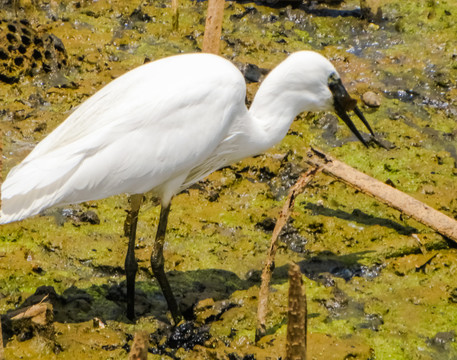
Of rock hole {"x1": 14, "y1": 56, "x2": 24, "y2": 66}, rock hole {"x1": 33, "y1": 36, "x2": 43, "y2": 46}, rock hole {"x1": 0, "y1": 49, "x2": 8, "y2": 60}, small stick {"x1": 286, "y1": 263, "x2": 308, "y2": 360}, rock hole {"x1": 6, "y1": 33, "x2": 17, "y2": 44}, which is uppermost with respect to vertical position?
small stick {"x1": 286, "y1": 263, "x2": 308, "y2": 360}

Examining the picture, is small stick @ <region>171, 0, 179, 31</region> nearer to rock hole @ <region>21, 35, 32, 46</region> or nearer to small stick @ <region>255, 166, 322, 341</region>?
rock hole @ <region>21, 35, 32, 46</region>

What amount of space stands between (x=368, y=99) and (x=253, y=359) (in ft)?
12.5

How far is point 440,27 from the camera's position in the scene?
9.19 metres

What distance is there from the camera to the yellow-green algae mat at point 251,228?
16.1 feet

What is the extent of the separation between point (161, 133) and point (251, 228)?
1.56 m

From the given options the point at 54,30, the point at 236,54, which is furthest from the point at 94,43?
the point at 236,54

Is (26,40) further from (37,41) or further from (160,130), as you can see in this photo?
(160,130)

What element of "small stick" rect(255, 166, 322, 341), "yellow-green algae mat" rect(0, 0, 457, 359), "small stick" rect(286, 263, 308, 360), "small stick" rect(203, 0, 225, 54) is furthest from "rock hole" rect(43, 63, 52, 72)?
"small stick" rect(286, 263, 308, 360)

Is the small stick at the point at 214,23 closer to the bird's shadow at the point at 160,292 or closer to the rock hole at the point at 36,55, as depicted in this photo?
the rock hole at the point at 36,55

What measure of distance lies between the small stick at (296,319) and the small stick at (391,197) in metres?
2.30

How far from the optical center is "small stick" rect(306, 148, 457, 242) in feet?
18.1

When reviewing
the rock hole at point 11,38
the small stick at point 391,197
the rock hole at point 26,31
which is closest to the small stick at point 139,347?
the small stick at point 391,197

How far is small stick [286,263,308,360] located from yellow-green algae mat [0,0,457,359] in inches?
58.6

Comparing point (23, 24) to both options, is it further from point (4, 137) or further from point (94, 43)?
point (4, 137)
